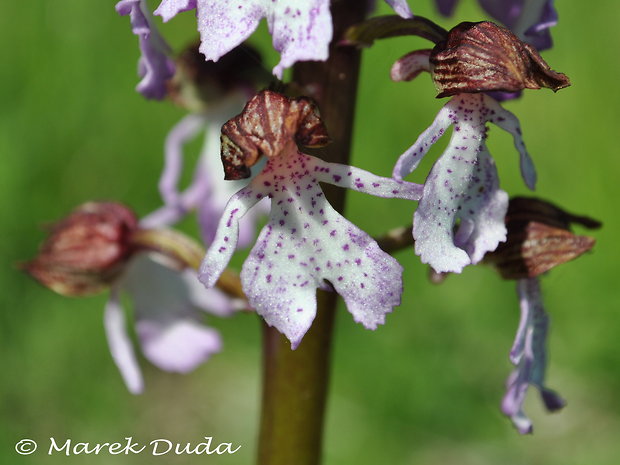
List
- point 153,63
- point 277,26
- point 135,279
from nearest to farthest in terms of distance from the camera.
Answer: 1. point 277,26
2. point 153,63
3. point 135,279

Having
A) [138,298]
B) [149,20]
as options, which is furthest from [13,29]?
[149,20]

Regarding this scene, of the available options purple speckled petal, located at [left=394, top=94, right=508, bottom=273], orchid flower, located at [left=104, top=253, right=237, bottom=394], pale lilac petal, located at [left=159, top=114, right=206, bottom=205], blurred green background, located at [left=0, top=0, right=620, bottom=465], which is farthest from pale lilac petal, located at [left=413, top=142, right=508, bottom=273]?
blurred green background, located at [left=0, top=0, right=620, bottom=465]

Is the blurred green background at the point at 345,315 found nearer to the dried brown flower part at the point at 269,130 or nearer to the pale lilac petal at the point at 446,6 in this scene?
the pale lilac petal at the point at 446,6

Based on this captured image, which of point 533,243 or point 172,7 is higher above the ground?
point 172,7

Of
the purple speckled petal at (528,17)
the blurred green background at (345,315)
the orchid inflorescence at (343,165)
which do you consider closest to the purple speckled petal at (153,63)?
the orchid inflorescence at (343,165)

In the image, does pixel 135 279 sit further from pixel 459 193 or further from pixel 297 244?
pixel 459 193

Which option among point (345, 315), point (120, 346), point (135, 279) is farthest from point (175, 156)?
point (345, 315)
